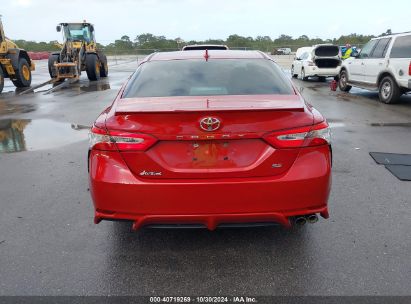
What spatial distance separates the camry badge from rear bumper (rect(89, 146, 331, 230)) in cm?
37

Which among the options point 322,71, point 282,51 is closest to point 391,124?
point 322,71

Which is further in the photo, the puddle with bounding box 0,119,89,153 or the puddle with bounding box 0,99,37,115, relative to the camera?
the puddle with bounding box 0,99,37,115

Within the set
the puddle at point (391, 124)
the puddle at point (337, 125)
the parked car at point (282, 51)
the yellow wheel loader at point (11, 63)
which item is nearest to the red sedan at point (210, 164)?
the puddle at point (337, 125)

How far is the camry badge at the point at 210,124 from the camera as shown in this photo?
268 cm

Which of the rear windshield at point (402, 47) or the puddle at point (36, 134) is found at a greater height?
the rear windshield at point (402, 47)

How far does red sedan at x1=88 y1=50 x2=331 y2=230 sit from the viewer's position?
8.93 feet

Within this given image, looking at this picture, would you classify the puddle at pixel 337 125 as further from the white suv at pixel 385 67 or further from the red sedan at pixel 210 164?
the red sedan at pixel 210 164

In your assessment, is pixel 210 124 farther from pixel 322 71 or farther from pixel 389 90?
pixel 322 71

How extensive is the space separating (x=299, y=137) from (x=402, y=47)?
8.96m

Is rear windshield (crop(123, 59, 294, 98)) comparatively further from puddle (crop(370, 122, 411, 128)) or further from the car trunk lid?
puddle (crop(370, 122, 411, 128))

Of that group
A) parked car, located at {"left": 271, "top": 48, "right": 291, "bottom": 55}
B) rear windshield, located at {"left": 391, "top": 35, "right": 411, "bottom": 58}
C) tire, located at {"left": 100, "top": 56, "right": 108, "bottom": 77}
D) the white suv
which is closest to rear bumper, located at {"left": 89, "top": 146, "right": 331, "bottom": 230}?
the white suv

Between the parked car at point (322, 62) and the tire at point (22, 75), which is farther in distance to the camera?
the parked car at point (322, 62)

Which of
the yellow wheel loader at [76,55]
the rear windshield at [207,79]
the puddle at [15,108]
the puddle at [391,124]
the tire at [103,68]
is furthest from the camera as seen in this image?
the tire at [103,68]

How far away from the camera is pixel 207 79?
354 cm
